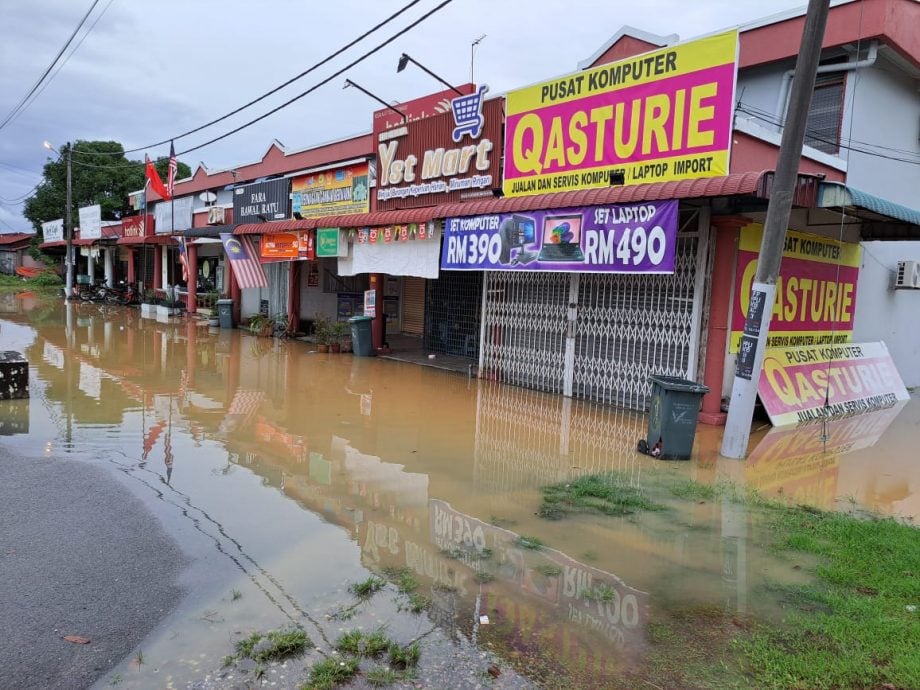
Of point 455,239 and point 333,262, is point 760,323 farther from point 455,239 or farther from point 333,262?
point 333,262

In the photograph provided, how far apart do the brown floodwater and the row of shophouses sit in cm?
160

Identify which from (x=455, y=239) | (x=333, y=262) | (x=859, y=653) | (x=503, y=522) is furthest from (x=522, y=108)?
(x=333, y=262)

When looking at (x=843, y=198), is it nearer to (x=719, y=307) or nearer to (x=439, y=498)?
(x=719, y=307)

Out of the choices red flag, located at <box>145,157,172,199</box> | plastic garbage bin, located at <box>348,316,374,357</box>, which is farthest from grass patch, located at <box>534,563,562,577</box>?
red flag, located at <box>145,157,172,199</box>

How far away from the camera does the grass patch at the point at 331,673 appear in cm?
333

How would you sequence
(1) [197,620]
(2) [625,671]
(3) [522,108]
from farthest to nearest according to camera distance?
1. (3) [522,108]
2. (1) [197,620]
3. (2) [625,671]

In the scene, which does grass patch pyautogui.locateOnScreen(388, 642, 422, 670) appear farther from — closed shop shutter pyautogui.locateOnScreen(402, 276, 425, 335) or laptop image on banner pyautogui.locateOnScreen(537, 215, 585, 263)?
closed shop shutter pyautogui.locateOnScreen(402, 276, 425, 335)

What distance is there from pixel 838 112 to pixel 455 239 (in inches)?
310

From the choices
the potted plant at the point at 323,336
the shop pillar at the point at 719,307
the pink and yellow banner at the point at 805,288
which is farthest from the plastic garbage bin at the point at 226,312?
the pink and yellow banner at the point at 805,288

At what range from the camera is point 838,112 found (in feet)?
40.9

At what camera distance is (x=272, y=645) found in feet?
12.0

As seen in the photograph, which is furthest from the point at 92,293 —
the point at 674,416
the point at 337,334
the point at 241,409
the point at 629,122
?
the point at 674,416

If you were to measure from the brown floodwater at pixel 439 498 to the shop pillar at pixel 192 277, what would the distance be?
1411cm

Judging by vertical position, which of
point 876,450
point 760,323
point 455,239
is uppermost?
point 455,239
